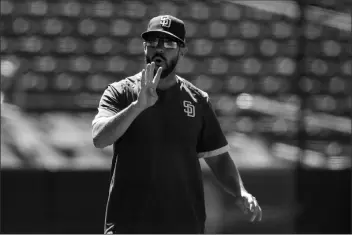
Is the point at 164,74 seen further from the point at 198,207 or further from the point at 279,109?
the point at 279,109

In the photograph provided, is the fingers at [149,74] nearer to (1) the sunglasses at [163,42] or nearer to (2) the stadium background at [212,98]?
(1) the sunglasses at [163,42]

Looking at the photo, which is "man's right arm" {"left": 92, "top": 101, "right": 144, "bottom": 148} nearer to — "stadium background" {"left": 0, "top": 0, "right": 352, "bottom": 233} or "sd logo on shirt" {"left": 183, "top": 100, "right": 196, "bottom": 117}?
"sd logo on shirt" {"left": 183, "top": 100, "right": 196, "bottom": 117}

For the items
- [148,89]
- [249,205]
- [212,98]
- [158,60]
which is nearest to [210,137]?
[249,205]

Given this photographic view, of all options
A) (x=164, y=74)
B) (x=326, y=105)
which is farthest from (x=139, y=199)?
(x=326, y=105)

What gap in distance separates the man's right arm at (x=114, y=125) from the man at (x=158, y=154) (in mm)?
11

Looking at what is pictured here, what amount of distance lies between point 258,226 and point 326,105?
1750 millimetres

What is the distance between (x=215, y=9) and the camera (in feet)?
24.4

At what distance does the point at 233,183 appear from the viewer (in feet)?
10.9

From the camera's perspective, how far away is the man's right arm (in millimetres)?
2715

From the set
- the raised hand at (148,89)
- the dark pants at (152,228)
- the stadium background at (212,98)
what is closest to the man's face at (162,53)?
the raised hand at (148,89)

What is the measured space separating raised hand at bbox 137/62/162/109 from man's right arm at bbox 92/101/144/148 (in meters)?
0.03

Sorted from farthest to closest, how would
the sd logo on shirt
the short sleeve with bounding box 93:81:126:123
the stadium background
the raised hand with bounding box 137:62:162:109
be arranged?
the stadium background < the sd logo on shirt < the short sleeve with bounding box 93:81:126:123 < the raised hand with bounding box 137:62:162:109

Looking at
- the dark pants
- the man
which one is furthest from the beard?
the dark pants

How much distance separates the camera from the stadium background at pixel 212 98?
5922mm
